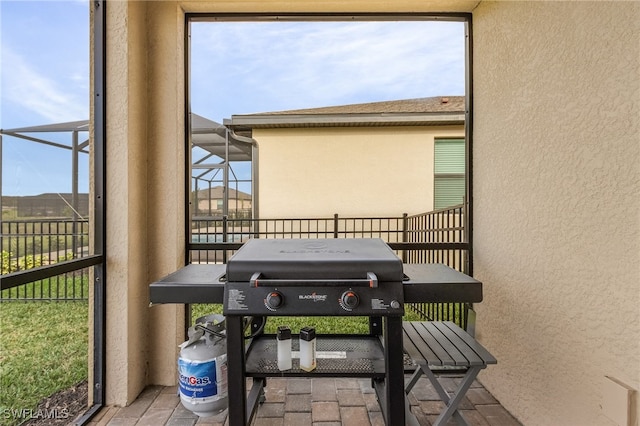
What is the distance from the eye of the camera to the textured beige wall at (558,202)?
1248 mm

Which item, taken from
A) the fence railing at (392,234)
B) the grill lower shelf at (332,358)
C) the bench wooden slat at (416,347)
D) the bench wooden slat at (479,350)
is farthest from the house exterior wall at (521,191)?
the grill lower shelf at (332,358)

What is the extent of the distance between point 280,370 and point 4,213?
180 cm

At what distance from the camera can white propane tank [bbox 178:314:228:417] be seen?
5.82 feet

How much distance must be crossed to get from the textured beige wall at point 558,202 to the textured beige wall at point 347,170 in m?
2.96

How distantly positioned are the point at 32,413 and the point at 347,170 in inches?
176

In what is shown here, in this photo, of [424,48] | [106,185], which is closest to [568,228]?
[424,48]

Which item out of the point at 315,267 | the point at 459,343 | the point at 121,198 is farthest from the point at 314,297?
the point at 121,198

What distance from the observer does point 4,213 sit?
1.78 m

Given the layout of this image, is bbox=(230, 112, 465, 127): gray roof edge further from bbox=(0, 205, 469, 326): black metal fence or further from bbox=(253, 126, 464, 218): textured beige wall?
bbox=(0, 205, 469, 326): black metal fence

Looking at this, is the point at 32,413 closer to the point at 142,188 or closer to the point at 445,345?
the point at 142,188

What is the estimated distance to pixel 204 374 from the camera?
1767 mm

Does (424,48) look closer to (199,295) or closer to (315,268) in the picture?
(315,268)

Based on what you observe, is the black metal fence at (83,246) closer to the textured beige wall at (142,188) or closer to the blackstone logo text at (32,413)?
the textured beige wall at (142,188)

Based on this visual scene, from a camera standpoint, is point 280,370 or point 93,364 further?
point 93,364
